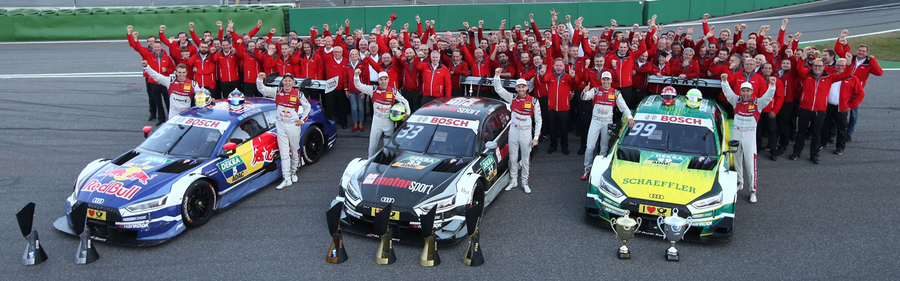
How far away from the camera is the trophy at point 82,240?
6.41 metres

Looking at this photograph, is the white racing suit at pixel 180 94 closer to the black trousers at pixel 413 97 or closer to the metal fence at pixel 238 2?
the black trousers at pixel 413 97

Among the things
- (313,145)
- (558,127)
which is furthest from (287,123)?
(558,127)

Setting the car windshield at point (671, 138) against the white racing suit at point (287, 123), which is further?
the white racing suit at point (287, 123)

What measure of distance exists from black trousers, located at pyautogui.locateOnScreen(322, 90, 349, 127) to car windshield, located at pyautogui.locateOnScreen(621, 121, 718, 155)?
5.75 m

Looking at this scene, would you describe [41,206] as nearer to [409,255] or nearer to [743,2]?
[409,255]

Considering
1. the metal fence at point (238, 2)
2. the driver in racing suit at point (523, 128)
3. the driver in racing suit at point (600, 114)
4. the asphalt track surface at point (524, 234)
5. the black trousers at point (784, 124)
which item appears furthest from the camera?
the metal fence at point (238, 2)

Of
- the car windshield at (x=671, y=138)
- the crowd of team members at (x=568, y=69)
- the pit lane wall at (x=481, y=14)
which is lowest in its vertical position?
the car windshield at (x=671, y=138)

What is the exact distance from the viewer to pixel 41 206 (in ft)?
26.2

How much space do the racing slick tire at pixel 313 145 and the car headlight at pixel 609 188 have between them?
4.69 meters

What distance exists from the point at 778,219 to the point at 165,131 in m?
8.05

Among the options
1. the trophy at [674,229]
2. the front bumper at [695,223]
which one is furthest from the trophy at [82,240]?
the trophy at [674,229]

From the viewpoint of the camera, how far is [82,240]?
6.45 m

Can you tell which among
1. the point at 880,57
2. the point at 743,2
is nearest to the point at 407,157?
the point at 880,57

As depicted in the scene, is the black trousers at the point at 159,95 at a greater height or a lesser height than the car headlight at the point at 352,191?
greater
